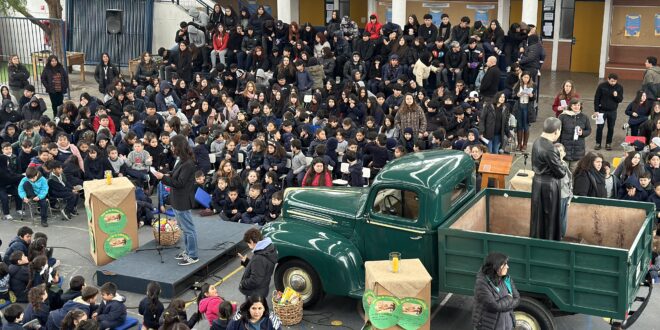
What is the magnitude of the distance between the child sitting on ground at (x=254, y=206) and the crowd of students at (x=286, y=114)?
3cm

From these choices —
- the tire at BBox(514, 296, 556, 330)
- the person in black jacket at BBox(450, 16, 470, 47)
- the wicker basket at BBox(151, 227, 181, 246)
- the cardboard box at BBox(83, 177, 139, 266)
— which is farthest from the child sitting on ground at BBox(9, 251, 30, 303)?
the person in black jacket at BBox(450, 16, 470, 47)

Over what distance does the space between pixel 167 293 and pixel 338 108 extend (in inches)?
330

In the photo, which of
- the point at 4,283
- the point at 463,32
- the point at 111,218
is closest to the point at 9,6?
the point at 463,32

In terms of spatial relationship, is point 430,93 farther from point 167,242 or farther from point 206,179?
point 167,242

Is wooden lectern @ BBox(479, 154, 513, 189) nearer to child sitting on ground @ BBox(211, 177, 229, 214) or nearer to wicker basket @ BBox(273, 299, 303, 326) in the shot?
wicker basket @ BBox(273, 299, 303, 326)

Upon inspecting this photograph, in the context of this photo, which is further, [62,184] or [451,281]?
[62,184]

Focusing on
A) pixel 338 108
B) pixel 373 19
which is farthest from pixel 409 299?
pixel 373 19

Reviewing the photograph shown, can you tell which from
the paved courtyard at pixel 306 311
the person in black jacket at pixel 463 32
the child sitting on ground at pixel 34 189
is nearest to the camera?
the paved courtyard at pixel 306 311

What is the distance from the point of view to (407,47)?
2038 centimetres

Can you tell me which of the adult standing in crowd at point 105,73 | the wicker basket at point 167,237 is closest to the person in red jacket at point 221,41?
the adult standing in crowd at point 105,73

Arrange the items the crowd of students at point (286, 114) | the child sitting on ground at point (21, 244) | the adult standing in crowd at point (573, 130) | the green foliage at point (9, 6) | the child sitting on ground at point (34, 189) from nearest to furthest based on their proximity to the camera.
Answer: the child sitting on ground at point (21, 244) < the child sitting on ground at point (34, 189) < the crowd of students at point (286, 114) < the adult standing in crowd at point (573, 130) < the green foliage at point (9, 6)

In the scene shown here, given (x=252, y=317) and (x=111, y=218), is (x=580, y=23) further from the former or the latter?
(x=252, y=317)

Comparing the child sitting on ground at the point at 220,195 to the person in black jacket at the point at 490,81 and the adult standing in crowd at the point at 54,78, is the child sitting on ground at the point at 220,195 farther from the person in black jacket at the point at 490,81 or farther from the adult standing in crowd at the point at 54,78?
the adult standing in crowd at the point at 54,78

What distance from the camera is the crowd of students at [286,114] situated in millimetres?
14547
